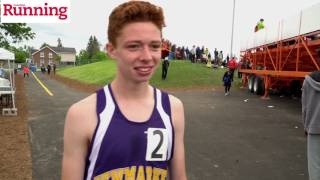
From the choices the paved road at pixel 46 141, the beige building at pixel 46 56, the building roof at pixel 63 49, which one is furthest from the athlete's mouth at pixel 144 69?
the building roof at pixel 63 49

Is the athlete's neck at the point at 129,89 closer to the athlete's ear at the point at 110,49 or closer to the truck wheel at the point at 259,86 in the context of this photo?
the athlete's ear at the point at 110,49

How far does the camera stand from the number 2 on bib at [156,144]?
1.74 m

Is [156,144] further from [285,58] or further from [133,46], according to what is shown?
[285,58]

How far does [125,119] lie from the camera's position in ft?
5.66

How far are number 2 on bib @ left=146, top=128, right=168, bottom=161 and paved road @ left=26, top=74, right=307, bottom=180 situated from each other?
4292 millimetres

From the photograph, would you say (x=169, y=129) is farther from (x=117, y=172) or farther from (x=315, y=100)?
(x=315, y=100)

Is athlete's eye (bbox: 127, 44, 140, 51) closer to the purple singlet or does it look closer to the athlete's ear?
the athlete's ear

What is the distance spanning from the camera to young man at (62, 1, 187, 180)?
1.69 meters

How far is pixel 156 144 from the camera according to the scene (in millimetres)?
1753

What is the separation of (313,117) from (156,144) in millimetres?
2955

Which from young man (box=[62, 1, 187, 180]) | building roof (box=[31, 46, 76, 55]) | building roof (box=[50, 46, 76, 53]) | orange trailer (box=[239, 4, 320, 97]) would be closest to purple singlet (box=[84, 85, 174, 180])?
young man (box=[62, 1, 187, 180])

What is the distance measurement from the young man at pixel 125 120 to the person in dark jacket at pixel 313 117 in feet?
9.27

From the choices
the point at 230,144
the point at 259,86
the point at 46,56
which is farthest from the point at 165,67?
the point at 46,56

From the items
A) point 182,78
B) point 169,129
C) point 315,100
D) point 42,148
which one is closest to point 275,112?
point 42,148
